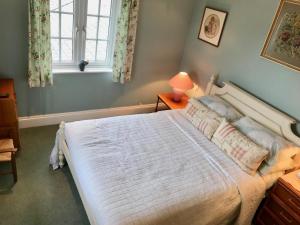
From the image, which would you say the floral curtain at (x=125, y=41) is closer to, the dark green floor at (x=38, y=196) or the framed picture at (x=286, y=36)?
the dark green floor at (x=38, y=196)

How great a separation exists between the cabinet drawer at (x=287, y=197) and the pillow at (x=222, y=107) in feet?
2.71

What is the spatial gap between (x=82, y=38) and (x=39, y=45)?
1.85 ft

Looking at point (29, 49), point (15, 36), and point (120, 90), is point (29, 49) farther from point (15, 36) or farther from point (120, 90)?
point (120, 90)

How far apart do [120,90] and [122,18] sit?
Answer: 1.03 m

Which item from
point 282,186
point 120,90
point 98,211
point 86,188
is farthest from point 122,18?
point 282,186

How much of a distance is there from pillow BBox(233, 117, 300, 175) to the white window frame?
2069 millimetres

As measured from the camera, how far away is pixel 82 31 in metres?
3.20

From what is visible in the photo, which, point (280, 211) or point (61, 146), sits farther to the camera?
point (61, 146)

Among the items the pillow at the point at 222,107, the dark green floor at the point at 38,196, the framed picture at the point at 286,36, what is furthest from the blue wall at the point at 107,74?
the framed picture at the point at 286,36

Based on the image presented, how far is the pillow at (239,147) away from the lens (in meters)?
2.36

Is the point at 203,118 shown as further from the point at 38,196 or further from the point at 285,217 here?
the point at 38,196

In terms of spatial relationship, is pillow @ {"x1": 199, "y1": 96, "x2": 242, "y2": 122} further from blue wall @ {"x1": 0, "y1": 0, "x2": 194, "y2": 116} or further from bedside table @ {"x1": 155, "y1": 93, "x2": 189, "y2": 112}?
blue wall @ {"x1": 0, "y1": 0, "x2": 194, "y2": 116}

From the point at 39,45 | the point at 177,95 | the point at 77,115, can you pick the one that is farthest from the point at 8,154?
the point at 177,95

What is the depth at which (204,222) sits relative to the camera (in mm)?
2102
